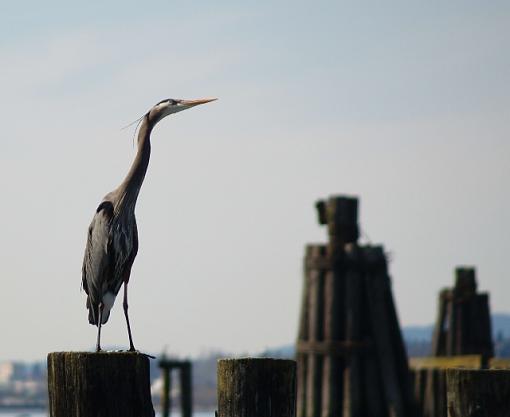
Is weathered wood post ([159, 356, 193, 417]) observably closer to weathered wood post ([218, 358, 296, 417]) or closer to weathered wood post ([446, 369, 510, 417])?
weathered wood post ([218, 358, 296, 417])

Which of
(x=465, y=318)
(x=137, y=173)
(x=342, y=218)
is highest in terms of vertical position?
(x=342, y=218)

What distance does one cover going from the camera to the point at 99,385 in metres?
7.88

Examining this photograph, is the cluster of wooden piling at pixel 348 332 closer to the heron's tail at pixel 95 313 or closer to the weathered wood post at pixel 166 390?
the heron's tail at pixel 95 313

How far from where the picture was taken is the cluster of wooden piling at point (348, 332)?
1806cm

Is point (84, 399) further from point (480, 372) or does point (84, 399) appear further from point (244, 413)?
point (480, 372)

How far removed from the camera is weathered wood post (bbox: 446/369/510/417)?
8148 millimetres

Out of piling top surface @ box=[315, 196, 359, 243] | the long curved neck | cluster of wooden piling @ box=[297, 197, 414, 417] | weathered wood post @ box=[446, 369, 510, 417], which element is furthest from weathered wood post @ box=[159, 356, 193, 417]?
weathered wood post @ box=[446, 369, 510, 417]

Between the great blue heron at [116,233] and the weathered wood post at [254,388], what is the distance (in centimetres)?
245

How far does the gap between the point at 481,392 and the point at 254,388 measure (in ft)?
4.30

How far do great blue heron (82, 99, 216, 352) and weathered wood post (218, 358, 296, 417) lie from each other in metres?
2.45

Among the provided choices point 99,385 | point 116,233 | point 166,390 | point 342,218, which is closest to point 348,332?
point 342,218

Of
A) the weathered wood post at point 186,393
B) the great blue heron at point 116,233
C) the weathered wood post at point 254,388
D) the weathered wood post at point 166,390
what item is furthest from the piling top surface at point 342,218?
the weathered wood post at point 186,393

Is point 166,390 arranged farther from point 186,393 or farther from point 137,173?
point 137,173

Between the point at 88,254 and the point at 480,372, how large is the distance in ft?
12.6
